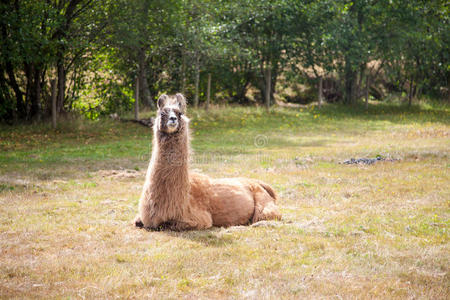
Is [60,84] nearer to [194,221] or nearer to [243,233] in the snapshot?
[194,221]

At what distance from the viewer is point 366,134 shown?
851 inches

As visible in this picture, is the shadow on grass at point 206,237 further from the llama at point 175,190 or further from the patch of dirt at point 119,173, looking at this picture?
the patch of dirt at point 119,173

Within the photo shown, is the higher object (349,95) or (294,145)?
(349,95)

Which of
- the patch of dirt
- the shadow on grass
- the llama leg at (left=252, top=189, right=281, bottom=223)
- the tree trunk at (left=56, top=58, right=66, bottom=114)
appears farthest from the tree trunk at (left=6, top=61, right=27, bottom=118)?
the shadow on grass

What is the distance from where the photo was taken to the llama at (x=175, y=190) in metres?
6.76

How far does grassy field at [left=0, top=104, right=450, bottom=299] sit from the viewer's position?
4.89 meters

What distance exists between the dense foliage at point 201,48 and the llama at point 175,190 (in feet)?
43.1

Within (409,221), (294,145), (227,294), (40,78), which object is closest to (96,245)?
(227,294)

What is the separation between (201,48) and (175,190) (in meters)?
17.6

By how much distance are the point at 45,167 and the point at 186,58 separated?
42.8ft

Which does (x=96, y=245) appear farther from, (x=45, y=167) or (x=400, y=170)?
(x=400, y=170)

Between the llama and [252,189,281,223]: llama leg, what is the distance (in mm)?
421

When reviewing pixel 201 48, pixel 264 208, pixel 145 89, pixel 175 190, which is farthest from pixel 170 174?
pixel 145 89

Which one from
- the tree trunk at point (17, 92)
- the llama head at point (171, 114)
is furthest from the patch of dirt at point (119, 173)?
the tree trunk at point (17, 92)
